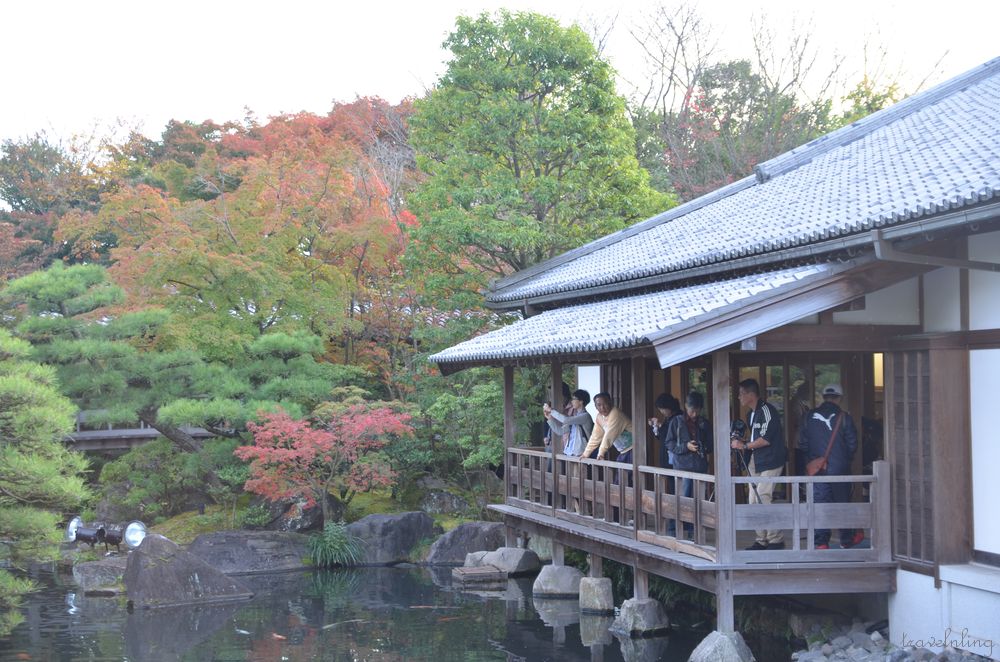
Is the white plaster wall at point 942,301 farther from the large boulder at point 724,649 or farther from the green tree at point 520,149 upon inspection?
the green tree at point 520,149

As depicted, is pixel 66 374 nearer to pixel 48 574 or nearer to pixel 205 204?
pixel 48 574

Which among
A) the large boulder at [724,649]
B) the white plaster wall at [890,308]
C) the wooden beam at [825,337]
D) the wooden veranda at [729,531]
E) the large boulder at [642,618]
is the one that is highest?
the white plaster wall at [890,308]

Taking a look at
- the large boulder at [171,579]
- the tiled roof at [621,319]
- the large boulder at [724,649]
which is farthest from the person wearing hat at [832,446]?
the large boulder at [171,579]

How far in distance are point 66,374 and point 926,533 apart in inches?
594

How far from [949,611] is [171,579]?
11.4m

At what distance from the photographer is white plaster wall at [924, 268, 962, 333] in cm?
960

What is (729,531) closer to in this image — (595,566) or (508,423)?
(595,566)

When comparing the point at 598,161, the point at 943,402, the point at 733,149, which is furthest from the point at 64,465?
the point at 733,149

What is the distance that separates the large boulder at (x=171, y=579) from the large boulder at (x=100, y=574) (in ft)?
3.33

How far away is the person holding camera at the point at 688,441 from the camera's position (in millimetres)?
11211

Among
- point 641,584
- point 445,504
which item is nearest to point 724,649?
point 641,584

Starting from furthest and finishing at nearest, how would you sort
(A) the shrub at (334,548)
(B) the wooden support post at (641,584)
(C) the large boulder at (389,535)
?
(C) the large boulder at (389,535)
(A) the shrub at (334,548)
(B) the wooden support post at (641,584)

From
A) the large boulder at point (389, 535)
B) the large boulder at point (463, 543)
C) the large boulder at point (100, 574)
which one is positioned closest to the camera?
the large boulder at point (100, 574)

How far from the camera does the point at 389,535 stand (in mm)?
19375
